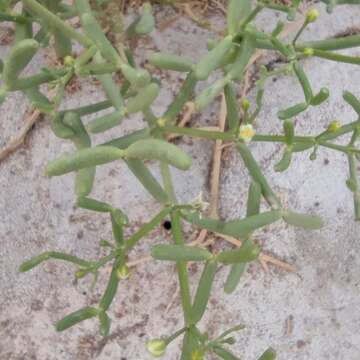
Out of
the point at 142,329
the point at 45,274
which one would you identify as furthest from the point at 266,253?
the point at 45,274

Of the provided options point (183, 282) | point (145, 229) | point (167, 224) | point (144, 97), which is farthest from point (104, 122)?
point (167, 224)

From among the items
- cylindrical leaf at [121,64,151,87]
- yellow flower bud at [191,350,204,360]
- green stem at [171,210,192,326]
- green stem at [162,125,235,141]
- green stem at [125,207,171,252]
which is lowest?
yellow flower bud at [191,350,204,360]

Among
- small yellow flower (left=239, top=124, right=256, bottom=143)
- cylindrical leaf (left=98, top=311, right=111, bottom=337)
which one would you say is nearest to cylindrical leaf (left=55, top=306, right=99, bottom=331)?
cylindrical leaf (left=98, top=311, right=111, bottom=337)

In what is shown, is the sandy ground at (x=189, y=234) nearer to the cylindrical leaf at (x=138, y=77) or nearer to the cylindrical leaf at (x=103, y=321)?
the cylindrical leaf at (x=103, y=321)

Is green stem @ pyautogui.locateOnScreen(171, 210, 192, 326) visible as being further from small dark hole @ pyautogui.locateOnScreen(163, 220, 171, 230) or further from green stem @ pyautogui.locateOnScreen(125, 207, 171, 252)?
small dark hole @ pyautogui.locateOnScreen(163, 220, 171, 230)

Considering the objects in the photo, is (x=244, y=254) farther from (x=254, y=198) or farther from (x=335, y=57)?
(x=335, y=57)

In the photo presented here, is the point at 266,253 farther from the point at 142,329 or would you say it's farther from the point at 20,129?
the point at 20,129

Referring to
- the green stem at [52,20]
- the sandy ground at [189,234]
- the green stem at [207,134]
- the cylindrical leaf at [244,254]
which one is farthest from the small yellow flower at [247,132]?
the sandy ground at [189,234]

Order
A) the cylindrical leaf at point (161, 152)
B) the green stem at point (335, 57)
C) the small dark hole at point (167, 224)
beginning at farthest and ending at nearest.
→ the small dark hole at point (167, 224) → the green stem at point (335, 57) → the cylindrical leaf at point (161, 152)
